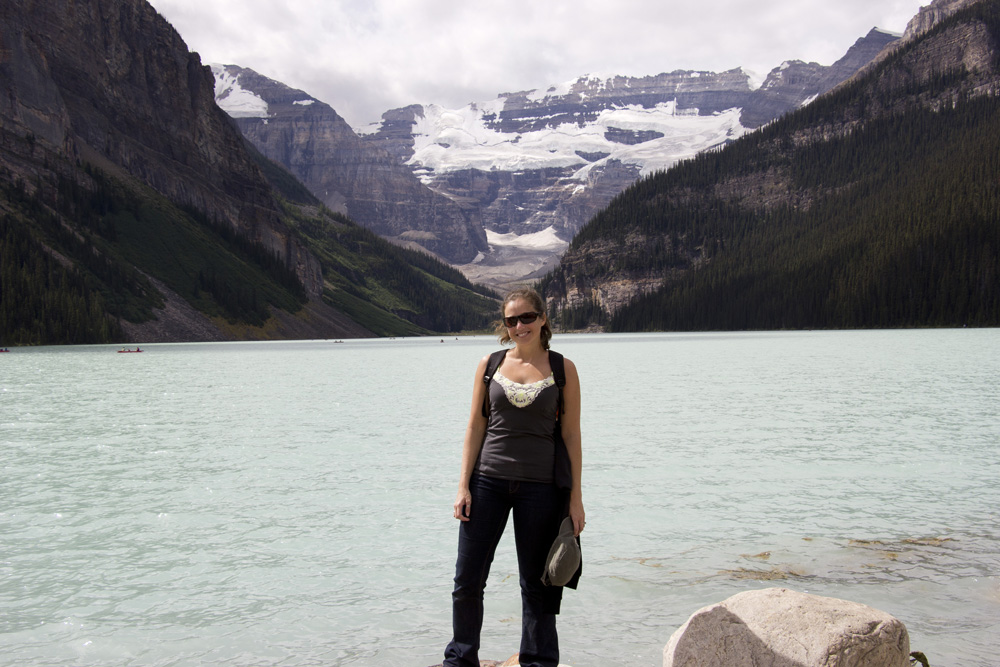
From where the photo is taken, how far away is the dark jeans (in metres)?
6.82

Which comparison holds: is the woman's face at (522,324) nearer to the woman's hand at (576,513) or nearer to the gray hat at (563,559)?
the woman's hand at (576,513)

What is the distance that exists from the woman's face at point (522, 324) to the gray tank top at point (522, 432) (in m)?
0.44

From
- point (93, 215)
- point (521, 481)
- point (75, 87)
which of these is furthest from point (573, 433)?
point (75, 87)

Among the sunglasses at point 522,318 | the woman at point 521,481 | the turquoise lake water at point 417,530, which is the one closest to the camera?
the woman at point 521,481

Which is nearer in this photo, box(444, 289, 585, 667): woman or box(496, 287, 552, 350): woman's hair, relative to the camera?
box(444, 289, 585, 667): woman

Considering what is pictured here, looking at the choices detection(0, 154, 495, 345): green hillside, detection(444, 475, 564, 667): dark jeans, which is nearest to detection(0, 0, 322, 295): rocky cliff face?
detection(0, 154, 495, 345): green hillside

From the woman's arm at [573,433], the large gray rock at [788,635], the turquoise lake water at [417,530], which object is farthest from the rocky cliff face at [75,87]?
the large gray rock at [788,635]

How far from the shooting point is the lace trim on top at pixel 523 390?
262 inches

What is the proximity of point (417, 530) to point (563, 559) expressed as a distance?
8832mm

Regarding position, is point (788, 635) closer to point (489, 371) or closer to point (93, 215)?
point (489, 371)

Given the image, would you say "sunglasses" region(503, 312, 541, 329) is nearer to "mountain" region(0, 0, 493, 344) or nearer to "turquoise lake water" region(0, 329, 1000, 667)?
"turquoise lake water" region(0, 329, 1000, 667)

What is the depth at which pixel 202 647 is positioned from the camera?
359 inches

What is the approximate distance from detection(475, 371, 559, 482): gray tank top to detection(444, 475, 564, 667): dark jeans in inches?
5.1

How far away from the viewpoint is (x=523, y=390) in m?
6.68
